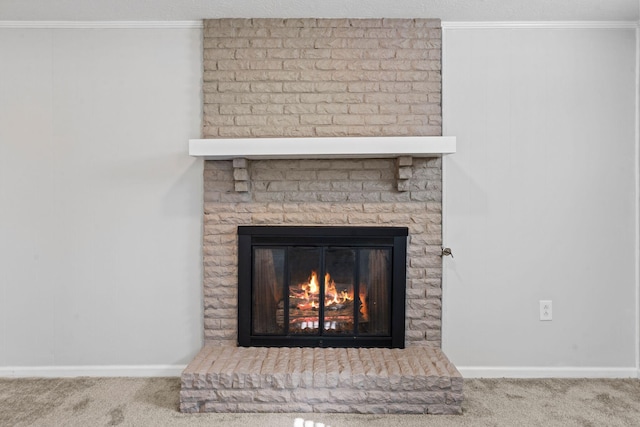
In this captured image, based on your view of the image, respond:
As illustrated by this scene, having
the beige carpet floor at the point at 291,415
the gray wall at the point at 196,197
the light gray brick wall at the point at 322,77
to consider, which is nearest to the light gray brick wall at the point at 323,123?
the light gray brick wall at the point at 322,77

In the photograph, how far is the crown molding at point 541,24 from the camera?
8.73ft

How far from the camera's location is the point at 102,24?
8.77ft

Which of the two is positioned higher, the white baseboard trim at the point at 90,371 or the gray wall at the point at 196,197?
the gray wall at the point at 196,197

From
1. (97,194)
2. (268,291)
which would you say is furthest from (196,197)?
(268,291)

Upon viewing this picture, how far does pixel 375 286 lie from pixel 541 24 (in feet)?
6.05

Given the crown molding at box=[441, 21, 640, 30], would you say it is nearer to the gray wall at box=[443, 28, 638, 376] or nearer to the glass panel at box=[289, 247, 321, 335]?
the gray wall at box=[443, 28, 638, 376]

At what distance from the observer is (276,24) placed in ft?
8.70

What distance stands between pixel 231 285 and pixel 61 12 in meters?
1.84

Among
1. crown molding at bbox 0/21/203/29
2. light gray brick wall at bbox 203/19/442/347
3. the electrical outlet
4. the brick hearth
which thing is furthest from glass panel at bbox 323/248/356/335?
crown molding at bbox 0/21/203/29

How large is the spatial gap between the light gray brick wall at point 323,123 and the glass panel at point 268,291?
14 cm

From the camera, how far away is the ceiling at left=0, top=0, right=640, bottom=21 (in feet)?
8.01

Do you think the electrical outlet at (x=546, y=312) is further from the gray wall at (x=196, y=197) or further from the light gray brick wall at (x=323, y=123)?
the light gray brick wall at (x=323, y=123)

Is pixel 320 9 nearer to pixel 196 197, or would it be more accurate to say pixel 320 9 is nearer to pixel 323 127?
pixel 323 127

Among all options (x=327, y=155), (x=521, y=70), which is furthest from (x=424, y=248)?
(x=521, y=70)
